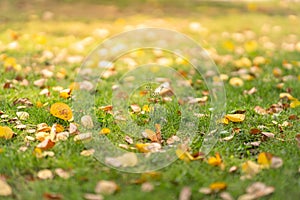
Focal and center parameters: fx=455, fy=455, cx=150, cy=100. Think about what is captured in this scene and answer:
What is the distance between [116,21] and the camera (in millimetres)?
→ 6148

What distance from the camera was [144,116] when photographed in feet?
10.3

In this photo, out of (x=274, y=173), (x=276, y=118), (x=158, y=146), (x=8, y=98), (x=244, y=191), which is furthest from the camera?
(x=8, y=98)

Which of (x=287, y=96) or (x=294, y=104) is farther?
(x=287, y=96)

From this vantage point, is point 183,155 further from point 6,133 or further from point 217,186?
point 6,133

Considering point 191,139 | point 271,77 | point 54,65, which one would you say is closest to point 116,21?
point 54,65

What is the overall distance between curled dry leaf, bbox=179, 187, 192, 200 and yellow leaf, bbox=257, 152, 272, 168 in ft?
1.64

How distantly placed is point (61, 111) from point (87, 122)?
8.2 inches

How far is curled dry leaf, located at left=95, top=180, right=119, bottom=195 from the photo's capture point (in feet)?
7.27

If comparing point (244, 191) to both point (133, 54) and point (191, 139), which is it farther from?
point (133, 54)

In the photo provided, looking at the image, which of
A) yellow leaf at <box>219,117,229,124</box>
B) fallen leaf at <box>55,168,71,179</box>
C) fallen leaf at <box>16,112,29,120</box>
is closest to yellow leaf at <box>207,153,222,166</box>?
yellow leaf at <box>219,117,229,124</box>

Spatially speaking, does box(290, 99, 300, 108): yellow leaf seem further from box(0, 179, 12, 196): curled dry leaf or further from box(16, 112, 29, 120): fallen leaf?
box(0, 179, 12, 196): curled dry leaf

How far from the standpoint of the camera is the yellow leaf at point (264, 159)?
8.14 ft

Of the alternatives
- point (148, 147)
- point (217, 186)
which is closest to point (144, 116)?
point (148, 147)

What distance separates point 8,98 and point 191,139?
147 cm
